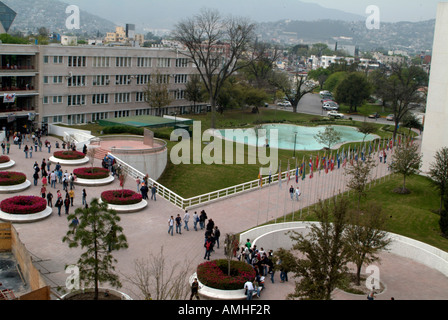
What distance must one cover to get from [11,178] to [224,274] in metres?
16.6

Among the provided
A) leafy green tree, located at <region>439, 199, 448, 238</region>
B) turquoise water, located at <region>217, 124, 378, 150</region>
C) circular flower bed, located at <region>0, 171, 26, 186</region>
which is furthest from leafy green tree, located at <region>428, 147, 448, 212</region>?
circular flower bed, located at <region>0, 171, 26, 186</region>

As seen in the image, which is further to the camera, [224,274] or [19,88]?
[19,88]

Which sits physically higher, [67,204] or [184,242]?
[67,204]

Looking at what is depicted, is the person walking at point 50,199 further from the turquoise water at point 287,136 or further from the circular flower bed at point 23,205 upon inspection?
the turquoise water at point 287,136

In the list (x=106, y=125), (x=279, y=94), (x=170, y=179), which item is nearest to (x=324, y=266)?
(x=170, y=179)

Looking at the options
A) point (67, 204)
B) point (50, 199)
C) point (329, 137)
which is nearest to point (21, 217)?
point (50, 199)

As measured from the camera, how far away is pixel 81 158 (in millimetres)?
39000

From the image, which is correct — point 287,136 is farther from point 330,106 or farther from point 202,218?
point 202,218

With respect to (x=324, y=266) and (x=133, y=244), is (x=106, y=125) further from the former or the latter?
(x=324, y=266)

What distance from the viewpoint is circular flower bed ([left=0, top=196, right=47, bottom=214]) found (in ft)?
89.4

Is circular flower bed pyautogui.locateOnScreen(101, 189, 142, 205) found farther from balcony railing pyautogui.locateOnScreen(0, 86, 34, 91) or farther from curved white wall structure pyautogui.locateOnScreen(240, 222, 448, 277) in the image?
balcony railing pyautogui.locateOnScreen(0, 86, 34, 91)

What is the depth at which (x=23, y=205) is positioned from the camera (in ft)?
Answer: 91.9

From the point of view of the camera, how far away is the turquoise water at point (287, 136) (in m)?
55.3

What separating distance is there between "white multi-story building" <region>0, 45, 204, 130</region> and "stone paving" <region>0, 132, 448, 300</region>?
21921 mm
